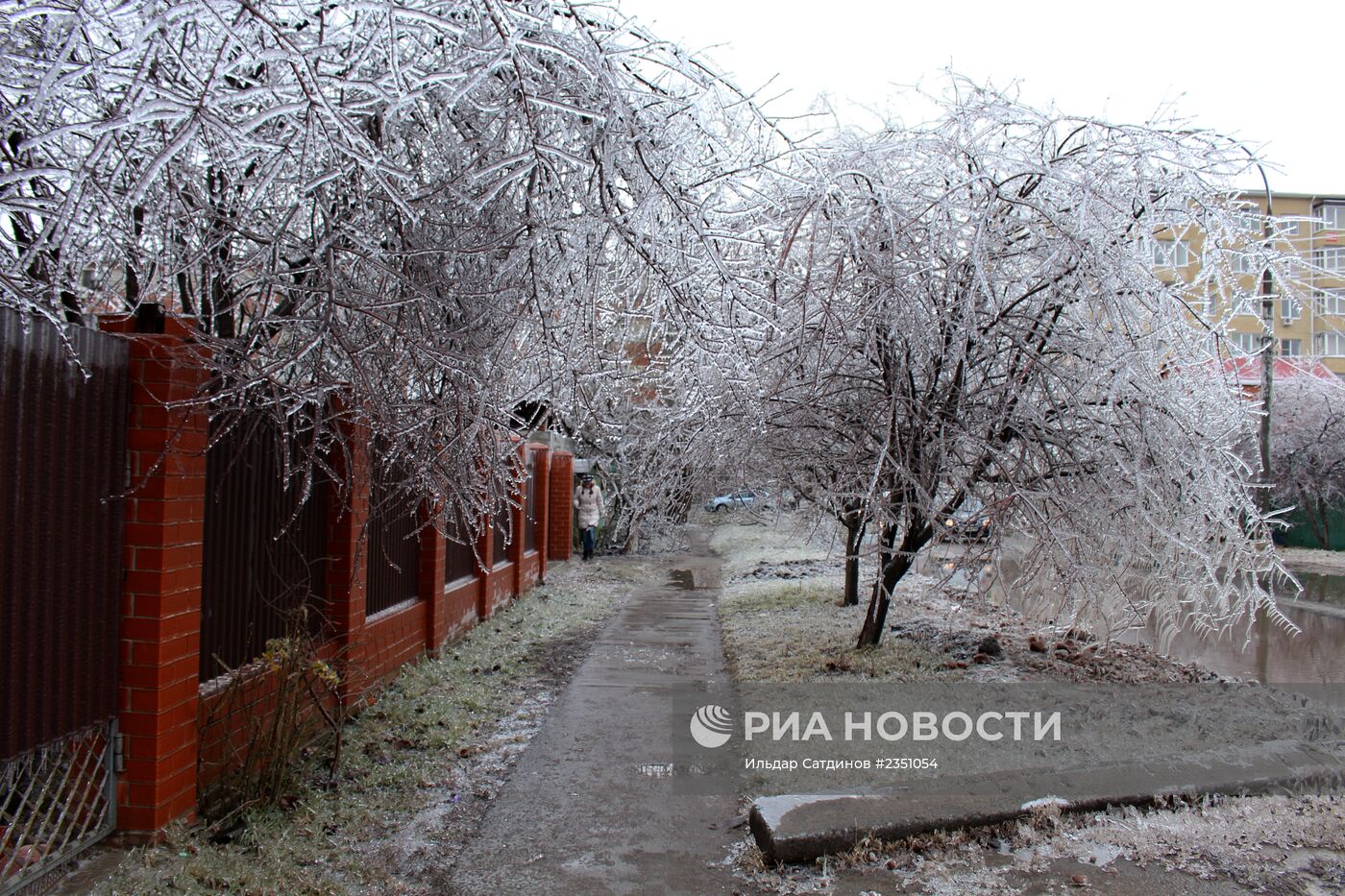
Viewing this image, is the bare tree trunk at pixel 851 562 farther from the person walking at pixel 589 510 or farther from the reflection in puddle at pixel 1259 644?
the person walking at pixel 589 510

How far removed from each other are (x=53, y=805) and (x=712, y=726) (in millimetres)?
3914

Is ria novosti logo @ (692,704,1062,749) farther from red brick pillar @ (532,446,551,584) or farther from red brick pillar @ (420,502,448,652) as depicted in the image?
red brick pillar @ (532,446,551,584)

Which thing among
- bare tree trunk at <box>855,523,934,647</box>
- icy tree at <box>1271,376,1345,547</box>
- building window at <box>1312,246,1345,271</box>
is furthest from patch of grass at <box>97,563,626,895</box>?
icy tree at <box>1271,376,1345,547</box>

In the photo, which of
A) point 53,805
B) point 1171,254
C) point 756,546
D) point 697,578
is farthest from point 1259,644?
point 756,546

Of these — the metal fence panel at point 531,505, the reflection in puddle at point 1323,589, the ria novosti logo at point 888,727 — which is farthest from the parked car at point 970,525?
the reflection in puddle at point 1323,589

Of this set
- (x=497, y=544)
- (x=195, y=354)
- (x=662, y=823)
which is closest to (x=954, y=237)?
(x=662, y=823)

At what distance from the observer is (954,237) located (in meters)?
5.65

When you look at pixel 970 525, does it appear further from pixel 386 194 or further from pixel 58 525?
pixel 58 525

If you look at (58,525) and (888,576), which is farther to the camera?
(888,576)

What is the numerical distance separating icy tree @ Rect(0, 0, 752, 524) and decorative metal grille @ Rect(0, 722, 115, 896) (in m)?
1.44

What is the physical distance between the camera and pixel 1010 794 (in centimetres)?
429

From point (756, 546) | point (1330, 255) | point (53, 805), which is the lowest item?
point (756, 546)

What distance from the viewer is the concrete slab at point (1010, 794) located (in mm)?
3912

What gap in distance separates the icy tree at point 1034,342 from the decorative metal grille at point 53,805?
3918 millimetres
